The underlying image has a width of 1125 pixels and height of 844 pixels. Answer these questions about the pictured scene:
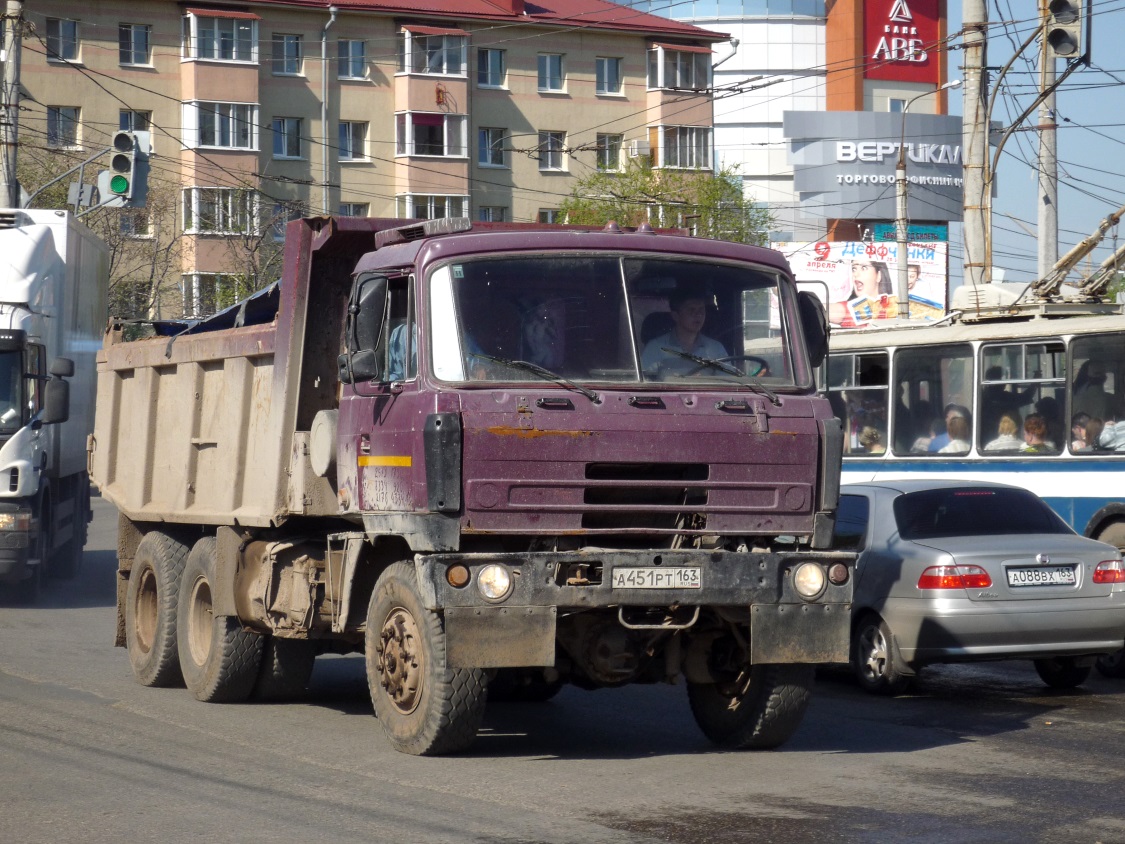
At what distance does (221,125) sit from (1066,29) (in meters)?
45.6

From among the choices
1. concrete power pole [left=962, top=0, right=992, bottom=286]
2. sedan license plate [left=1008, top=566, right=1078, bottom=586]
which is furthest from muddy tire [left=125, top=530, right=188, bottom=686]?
concrete power pole [left=962, top=0, right=992, bottom=286]

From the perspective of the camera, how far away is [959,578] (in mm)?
11211

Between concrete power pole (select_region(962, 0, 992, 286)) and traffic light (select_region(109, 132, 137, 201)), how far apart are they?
11064 mm

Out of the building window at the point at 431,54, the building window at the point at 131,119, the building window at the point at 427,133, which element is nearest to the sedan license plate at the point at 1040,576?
the building window at the point at 131,119

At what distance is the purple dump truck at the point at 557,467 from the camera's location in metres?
8.27

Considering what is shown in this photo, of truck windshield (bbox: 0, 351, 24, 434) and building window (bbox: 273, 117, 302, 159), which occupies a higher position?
building window (bbox: 273, 117, 302, 159)

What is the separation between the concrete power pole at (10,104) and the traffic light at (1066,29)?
14.1 m

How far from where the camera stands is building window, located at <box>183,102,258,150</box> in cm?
5941

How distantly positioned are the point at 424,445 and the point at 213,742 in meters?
2.31

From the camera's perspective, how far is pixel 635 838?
690 cm

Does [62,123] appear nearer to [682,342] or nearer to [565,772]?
[682,342]

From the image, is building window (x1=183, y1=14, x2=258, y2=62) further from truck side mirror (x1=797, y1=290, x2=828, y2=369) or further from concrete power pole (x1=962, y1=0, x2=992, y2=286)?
truck side mirror (x1=797, y1=290, x2=828, y2=369)

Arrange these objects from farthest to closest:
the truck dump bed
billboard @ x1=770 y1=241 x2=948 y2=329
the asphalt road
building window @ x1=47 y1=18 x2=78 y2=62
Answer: billboard @ x1=770 y1=241 x2=948 y2=329 < building window @ x1=47 y1=18 x2=78 y2=62 < the truck dump bed < the asphalt road

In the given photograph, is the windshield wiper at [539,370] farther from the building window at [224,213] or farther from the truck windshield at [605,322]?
the building window at [224,213]
